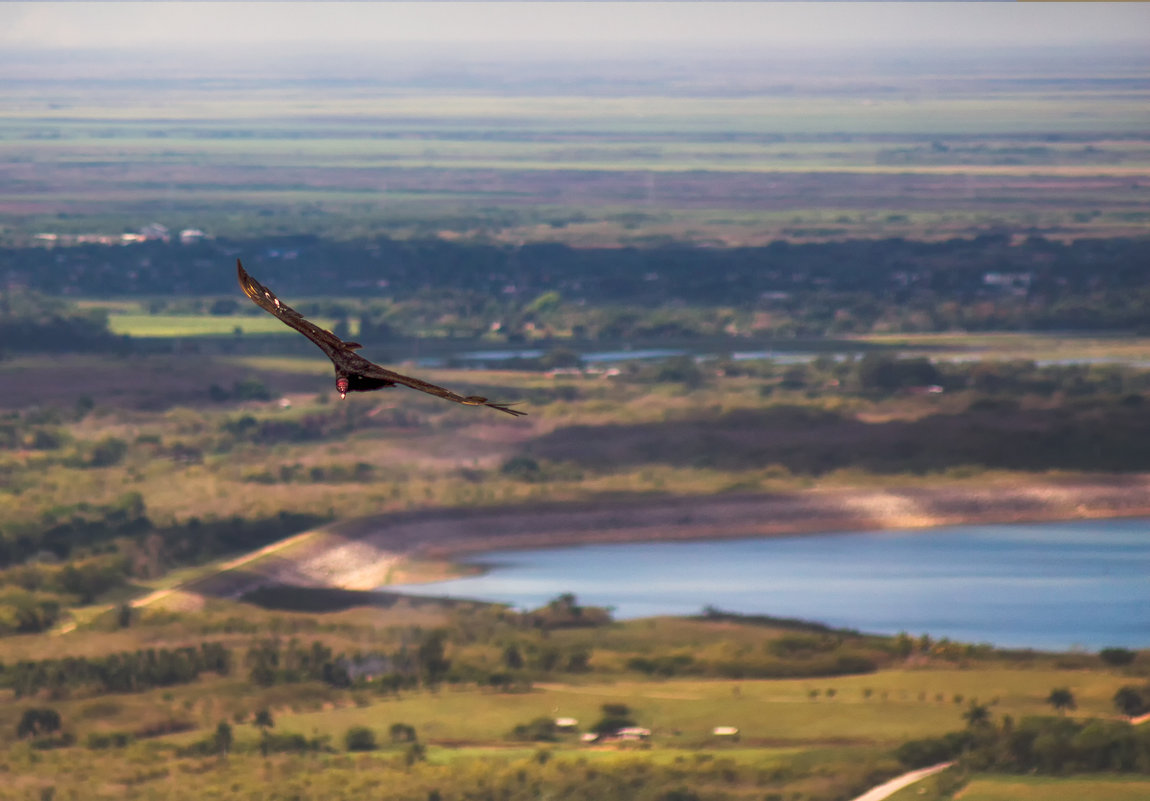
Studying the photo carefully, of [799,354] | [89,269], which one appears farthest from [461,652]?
[89,269]

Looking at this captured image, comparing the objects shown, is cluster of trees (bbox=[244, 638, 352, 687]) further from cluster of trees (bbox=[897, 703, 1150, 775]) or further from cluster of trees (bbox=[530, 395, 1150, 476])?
cluster of trees (bbox=[530, 395, 1150, 476])

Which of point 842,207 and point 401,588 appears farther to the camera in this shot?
point 842,207

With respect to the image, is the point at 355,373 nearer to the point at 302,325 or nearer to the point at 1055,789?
the point at 302,325

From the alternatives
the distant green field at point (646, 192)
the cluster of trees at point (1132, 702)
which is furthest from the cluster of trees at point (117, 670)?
the distant green field at point (646, 192)

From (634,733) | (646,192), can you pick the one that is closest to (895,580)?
(634,733)

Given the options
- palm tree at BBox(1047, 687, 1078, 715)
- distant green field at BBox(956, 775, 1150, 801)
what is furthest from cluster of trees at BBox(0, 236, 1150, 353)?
distant green field at BBox(956, 775, 1150, 801)

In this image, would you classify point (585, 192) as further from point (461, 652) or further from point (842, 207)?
point (461, 652)

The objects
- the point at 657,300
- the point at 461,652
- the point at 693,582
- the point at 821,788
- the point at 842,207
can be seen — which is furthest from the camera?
the point at 842,207
